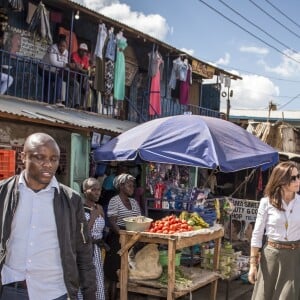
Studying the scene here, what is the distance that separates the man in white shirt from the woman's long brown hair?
2479mm

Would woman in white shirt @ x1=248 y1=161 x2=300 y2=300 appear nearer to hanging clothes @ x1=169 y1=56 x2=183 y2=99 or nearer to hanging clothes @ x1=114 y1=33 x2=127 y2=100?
hanging clothes @ x1=114 y1=33 x2=127 y2=100

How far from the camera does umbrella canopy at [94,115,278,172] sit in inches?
246

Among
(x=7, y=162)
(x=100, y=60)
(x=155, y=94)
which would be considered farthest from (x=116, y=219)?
(x=155, y=94)

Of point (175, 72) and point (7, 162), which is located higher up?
point (175, 72)

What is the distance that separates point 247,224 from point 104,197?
2.99 meters

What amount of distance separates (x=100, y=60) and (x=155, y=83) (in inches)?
82.1

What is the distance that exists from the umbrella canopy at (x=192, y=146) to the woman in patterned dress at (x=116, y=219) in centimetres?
58

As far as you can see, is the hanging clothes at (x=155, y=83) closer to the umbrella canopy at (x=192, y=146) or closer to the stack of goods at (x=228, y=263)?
the umbrella canopy at (x=192, y=146)

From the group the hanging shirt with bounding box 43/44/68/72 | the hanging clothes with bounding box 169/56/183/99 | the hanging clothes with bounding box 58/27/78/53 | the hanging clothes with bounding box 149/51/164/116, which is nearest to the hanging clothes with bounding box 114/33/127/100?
the hanging clothes with bounding box 58/27/78/53

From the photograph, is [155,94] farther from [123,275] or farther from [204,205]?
[123,275]

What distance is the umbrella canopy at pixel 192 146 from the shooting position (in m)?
6.24

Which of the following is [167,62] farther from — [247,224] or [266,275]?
[266,275]

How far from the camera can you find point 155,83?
12.3 metres

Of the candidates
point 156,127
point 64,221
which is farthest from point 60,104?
point 64,221
